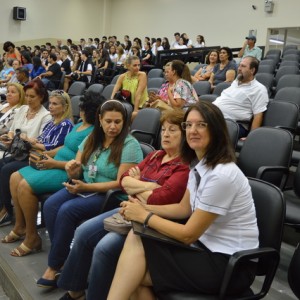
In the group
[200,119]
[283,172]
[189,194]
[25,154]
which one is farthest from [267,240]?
[25,154]

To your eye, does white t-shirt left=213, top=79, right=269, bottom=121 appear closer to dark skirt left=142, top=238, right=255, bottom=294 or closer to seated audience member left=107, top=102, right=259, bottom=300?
seated audience member left=107, top=102, right=259, bottom=300

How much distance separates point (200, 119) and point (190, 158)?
230mm

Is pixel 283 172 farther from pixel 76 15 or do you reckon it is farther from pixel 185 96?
pixel 76 15

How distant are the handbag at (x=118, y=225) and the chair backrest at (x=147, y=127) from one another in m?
1.55

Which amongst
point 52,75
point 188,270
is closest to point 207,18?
point 52,75

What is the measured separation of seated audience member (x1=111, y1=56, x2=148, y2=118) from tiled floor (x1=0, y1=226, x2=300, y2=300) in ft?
7.01

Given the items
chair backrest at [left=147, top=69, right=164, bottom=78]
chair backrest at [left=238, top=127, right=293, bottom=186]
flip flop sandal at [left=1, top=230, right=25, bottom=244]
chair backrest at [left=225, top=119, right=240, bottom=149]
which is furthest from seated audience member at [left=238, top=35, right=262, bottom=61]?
flip flop sandal at [left=1, top=230, right=25, bottom=244]

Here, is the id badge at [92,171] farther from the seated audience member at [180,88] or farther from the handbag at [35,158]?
the seated audience member at [180,88]

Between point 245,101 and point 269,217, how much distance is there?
191 centimetres

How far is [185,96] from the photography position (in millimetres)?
3361

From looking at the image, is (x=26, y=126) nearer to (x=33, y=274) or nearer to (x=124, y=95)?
(x=33, y=274)

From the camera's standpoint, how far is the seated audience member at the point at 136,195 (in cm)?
154

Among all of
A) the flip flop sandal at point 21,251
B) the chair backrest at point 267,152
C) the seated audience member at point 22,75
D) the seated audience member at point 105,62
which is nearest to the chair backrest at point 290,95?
the chair backrest at point 267,152

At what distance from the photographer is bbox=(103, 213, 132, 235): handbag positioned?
5.06 ft
